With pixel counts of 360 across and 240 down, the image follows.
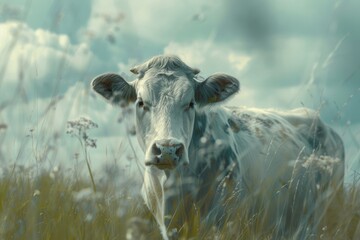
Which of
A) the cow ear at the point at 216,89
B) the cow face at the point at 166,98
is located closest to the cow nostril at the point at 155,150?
the cow face at the point at 166,98

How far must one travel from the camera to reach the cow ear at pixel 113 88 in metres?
6.70

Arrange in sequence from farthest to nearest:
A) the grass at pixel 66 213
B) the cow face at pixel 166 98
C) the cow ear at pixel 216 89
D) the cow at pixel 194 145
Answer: the cow ear at pixel 216 89
the cow at pixel 194 145
the cow face at pixel 166 98
the grass at pixel 66 213

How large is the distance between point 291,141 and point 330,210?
1.35m

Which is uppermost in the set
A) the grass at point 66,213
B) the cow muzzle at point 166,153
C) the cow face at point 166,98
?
the cow face at point 166,98

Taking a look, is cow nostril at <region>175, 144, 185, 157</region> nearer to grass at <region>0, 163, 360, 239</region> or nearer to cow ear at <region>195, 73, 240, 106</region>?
grass at <region>0, 163, 360, 239</region>

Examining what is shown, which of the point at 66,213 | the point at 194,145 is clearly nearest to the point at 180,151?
the point at 194,145

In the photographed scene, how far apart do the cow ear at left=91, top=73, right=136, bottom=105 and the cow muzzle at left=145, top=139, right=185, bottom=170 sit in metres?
1.51

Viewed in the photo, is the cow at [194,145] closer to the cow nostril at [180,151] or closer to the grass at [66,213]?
the cow nostril at [180,151]

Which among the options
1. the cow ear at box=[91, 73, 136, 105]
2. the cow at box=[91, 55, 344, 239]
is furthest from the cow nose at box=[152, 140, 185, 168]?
the cow ear at box=[91, 73, 136, 105]

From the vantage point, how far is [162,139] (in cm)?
532

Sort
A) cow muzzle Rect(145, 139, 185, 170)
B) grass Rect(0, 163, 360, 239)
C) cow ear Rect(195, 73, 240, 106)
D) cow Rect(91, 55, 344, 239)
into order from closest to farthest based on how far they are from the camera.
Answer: grass Rect(0, 163, 360, 239) → cow muzzle Rect(145, 139, 185, 170) → cow Rect(91, 55, 344, 239) → cow ear Rect(195, 73, 240, 106)

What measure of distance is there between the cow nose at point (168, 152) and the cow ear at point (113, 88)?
5.01 ft

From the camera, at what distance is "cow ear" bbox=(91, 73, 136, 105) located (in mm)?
6699

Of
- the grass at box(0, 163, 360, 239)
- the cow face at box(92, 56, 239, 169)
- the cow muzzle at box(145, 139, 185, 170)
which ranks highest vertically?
the cow face at box(92, 56, 239, 169)
